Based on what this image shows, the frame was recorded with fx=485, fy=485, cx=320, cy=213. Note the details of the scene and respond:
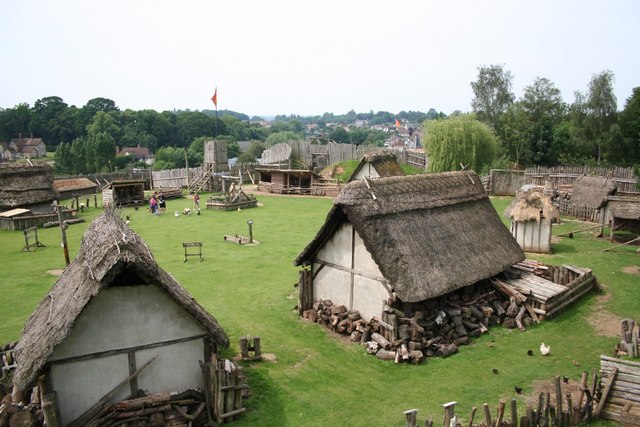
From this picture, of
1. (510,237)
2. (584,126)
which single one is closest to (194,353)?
(510,237)

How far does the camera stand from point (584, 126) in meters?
50.9

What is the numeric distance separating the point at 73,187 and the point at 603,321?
43126 mm

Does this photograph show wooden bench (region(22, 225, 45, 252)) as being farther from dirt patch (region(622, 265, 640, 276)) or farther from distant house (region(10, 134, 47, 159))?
distant house (region(10, 134, 47, 159))

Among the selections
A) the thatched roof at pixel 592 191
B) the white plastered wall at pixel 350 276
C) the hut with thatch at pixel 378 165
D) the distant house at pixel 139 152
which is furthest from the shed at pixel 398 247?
the distant house at pixel 139 152

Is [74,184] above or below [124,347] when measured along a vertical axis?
above

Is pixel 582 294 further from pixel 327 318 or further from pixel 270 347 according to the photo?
pixel 270 347

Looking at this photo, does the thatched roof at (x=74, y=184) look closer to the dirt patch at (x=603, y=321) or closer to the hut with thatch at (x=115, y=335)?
the hut with thatch at (x=115, y=335)

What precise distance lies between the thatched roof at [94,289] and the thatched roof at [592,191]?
85.6ft

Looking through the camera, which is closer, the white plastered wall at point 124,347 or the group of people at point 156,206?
the white plastered wall at point 124,347

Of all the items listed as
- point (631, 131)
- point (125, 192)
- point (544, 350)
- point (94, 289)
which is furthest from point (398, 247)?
point (631, 131)

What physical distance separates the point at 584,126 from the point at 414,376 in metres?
48.3

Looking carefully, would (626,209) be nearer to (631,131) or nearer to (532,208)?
→ (532,208)

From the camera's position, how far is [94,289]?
30.2ft

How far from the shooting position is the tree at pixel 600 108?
161ft
